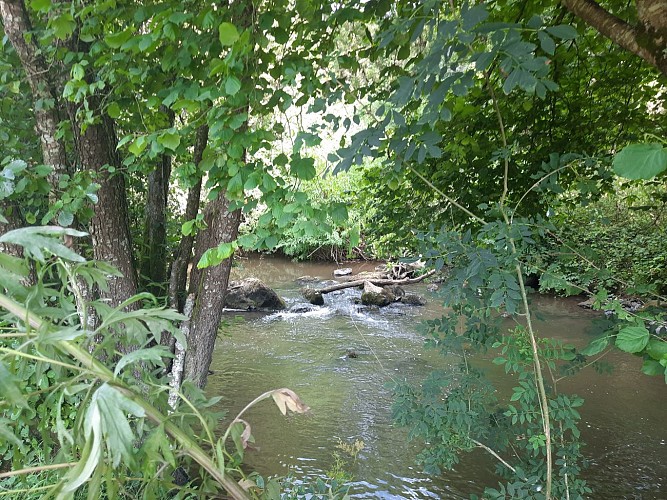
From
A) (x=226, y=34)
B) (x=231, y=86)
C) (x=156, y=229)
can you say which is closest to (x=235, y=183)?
(x=231, y=86)

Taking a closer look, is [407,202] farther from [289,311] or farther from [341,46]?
[289,311]

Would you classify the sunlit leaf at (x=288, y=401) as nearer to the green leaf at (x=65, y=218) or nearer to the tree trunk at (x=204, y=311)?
the green leaf at (x=65, y=218)

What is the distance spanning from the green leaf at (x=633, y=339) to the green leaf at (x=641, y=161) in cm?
53

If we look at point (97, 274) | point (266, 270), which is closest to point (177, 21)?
point (97, 274)

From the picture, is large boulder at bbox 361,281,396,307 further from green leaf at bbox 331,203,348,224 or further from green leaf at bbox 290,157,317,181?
green leaf at bbox 290,157,317,181

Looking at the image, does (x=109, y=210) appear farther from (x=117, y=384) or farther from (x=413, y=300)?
(x=413, y=300)

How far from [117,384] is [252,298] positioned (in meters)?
8.93

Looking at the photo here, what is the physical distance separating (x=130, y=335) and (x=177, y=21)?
4.97 feet

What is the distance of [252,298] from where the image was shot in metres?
9.49

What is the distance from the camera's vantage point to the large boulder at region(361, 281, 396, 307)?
9.86 meters

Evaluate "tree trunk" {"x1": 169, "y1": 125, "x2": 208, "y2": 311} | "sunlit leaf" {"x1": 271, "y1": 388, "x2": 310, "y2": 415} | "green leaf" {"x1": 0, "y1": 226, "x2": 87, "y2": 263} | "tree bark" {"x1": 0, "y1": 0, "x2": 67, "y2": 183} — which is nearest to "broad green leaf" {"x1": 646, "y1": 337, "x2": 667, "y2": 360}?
"sunlit leaf" {"x1": 271, "y1": 388, "x2": 310, "y2": 415}

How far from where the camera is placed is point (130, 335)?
0.89 m

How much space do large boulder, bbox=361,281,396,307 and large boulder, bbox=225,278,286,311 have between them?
1.71 meters

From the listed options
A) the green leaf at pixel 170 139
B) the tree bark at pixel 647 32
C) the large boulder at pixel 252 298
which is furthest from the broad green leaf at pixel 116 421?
the large boulder at pixel 252 298
